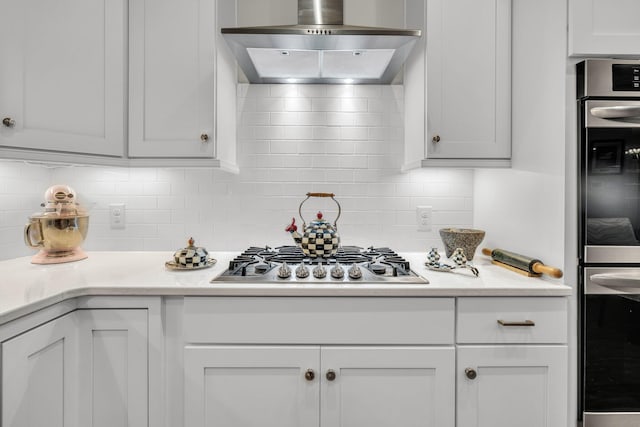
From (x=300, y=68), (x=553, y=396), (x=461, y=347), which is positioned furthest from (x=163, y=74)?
(x=553, y=396)

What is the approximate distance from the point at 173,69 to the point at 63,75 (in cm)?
41

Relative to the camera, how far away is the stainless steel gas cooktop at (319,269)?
4.21ft

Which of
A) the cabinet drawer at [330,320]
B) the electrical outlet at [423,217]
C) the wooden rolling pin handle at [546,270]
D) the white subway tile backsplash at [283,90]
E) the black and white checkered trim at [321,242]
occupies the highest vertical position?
the white subway tile backsplash at [283,90]

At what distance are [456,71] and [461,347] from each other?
3.74 feet

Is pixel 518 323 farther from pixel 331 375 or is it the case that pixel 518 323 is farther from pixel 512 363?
pixel 331 375

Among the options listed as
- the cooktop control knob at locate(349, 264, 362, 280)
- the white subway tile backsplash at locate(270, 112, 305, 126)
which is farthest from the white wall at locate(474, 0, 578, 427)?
the white subway tile backsplash at locate(270, 112, 305, 126)

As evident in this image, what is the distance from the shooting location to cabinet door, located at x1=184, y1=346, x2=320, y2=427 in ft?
3.98

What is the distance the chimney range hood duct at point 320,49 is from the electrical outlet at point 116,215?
3.29ft

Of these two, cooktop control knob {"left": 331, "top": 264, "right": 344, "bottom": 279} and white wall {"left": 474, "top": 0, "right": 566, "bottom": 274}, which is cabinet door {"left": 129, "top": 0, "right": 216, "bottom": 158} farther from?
white wall {"left": 474, "top": 0, "right": 566, "bottom": 274}

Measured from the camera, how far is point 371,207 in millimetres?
1924

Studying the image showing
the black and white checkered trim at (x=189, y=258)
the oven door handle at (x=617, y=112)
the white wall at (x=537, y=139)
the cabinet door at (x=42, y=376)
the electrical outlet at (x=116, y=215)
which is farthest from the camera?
the electrical outlet at (x=116, y=215)

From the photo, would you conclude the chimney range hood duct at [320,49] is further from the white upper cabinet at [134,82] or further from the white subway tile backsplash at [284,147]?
the white subway tile backsplash at [284,147]

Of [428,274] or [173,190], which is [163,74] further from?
[428,274]

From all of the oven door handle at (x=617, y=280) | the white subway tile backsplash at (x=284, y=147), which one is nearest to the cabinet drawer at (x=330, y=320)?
the oven door handle at (x=617, y=280)
